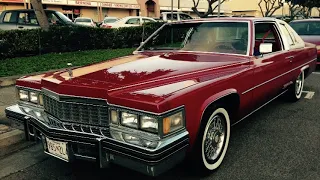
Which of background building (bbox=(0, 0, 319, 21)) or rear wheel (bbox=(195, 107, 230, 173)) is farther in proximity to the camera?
background building (bbox=(0, 0, 319, 21))

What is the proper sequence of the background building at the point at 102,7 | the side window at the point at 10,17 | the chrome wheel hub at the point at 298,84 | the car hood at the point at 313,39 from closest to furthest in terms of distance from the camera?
Answer: 1. the chrome wheel hub at the point at 298,84
2. the car hood at the point at 313,39
3. the side window at the point at 10,17
4. the background building at the point at 102,7

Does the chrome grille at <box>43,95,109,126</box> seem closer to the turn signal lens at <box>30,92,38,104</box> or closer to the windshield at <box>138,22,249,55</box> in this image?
the turn signal lens at <box>30,92,38,104</box>

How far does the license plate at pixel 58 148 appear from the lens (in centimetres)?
256

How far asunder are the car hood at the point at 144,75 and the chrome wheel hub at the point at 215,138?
45cm

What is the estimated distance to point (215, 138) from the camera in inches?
120

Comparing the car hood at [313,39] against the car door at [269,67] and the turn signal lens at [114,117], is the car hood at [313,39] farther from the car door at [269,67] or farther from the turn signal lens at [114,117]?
the turn signal lens at [114,117]

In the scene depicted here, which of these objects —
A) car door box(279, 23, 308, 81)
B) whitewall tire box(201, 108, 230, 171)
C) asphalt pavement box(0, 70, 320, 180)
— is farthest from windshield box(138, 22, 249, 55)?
car door box(279, 23, 308, 81)

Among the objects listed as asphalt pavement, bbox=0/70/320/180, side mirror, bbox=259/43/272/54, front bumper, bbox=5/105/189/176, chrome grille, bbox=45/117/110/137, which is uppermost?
side mirror, bbox=259/43/272/54

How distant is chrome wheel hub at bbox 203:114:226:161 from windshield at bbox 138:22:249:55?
1.04 metres

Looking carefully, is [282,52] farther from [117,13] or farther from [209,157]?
[117,13]

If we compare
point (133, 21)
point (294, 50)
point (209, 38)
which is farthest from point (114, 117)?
point (133, 21)

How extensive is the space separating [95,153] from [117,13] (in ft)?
124

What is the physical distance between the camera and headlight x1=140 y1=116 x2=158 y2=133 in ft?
7.45

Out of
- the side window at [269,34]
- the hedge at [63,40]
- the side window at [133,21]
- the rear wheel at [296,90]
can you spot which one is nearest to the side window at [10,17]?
the hedge at [63,40]
